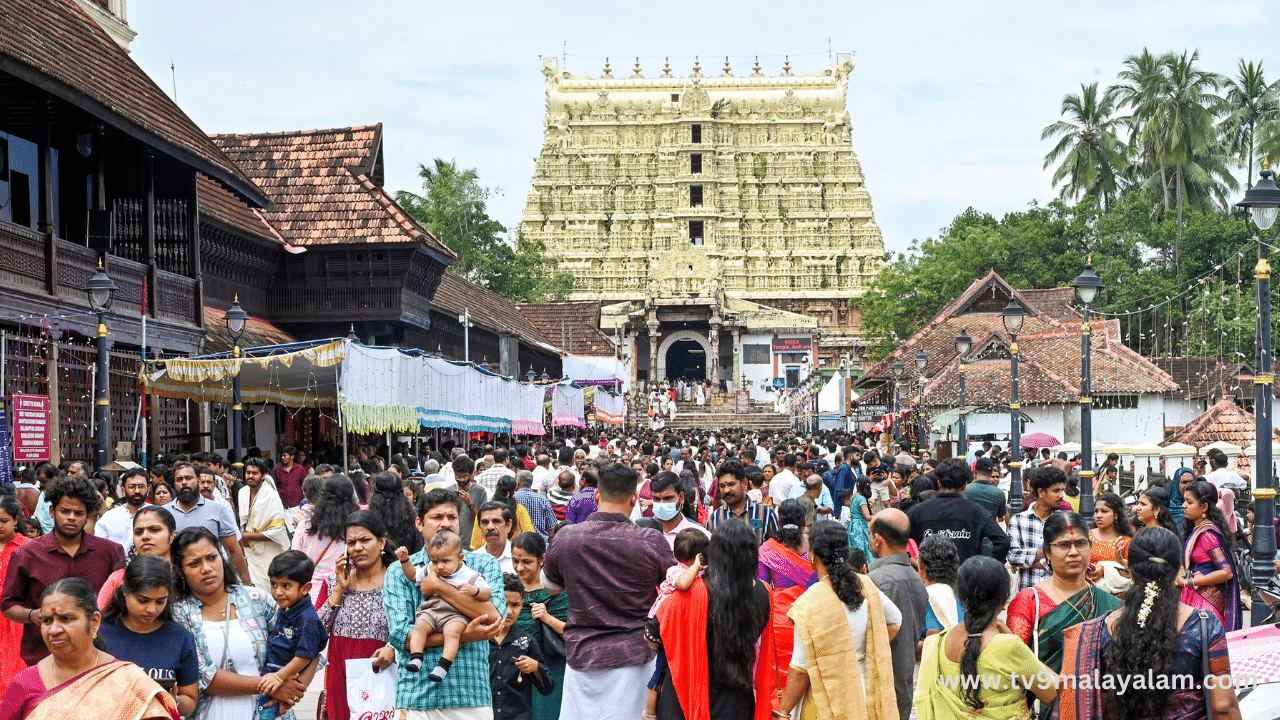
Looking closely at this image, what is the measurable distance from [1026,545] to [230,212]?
1839cm

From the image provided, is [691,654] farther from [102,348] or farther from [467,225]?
[467,225]

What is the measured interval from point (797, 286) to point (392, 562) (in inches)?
2775

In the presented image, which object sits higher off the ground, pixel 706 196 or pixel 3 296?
pixel 706 196

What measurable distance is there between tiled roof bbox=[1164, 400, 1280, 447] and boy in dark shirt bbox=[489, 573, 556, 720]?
2002 centimetres

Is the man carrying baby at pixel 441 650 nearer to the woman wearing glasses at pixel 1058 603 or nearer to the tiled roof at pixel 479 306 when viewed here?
the woman wearing glasses at pixel 1058 603

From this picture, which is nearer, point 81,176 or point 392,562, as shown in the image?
point 392,562

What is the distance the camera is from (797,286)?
249 feet

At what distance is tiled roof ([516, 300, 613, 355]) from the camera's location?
168 feet

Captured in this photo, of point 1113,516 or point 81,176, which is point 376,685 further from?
point 81,176

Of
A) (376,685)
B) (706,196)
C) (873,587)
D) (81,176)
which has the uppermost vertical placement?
(706,196)

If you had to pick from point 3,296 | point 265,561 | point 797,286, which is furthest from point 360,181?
point 797,286

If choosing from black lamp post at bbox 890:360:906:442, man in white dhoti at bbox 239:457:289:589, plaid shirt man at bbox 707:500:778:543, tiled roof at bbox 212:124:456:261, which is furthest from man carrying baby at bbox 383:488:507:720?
black lamp post at bbox 890:360:906:442

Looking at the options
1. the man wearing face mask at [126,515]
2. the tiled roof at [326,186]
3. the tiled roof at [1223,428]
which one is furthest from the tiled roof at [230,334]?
the tiled roof at [1223,428]

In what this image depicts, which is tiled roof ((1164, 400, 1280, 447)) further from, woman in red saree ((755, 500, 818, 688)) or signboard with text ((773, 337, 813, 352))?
signboard with text ((773, 337, 813, 352))
